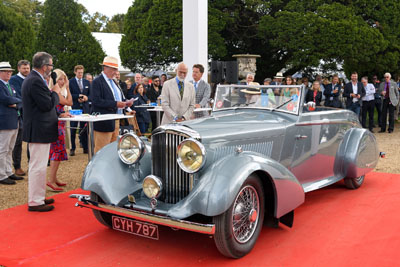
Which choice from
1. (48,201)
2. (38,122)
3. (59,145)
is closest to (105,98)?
(59,145)

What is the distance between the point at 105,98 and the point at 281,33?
12.1 m

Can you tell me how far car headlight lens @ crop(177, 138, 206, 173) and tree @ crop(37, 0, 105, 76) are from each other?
19000 mm

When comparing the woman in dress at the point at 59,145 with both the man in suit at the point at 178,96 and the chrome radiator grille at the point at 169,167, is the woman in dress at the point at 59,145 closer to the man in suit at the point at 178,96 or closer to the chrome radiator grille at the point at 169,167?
the man in suit at the point at 178,96

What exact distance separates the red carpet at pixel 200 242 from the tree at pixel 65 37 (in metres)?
17.4

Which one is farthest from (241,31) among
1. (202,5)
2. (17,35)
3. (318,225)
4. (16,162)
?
(318,225)

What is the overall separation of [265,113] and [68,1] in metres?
19.5

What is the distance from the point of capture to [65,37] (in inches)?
833

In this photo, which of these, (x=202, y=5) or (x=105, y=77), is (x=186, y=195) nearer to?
(x=105, y=77)

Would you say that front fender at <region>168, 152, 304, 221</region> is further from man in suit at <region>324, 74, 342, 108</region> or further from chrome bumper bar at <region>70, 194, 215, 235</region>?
man in suit at <region>324, 74, 342, 108</region>

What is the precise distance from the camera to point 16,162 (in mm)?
6910

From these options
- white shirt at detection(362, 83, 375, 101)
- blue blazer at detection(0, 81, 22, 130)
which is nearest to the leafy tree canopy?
white shirt at detection(362, 83, 375, 101)

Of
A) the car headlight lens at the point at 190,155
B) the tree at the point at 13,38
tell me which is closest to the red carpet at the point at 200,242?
the car headlight lens at the point at 190,155

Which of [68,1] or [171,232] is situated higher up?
[68,1]

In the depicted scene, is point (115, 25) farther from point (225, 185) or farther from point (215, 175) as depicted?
point (225, 185)
